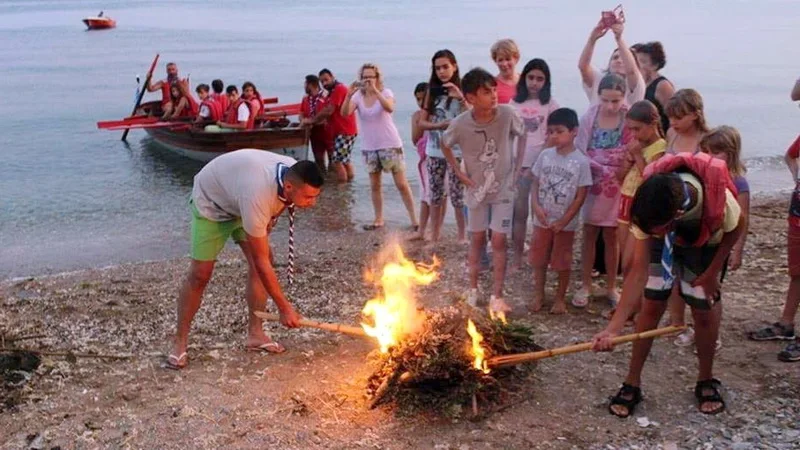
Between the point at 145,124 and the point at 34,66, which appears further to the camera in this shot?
the point at 34,66

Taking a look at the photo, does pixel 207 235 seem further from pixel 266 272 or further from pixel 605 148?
pixel 605 148

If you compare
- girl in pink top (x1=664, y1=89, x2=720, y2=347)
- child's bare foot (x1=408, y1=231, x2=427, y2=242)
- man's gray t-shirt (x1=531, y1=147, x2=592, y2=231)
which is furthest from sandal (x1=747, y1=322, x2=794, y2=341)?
child's bare foot (x1=408, y1=231, x2=427, y2=242)

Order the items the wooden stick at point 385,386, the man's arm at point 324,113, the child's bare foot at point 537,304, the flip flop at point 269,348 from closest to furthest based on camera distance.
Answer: the wooden stick at point 385,386
the flip flop at point 269,348
the child's bare foot at point 537,304
the man's arm at point 324,113

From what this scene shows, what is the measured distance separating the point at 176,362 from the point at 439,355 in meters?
2.13

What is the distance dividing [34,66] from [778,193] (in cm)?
3586

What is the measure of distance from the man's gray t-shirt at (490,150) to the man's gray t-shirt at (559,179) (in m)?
0.25

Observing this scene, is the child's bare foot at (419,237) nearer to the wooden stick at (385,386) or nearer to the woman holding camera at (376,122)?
the woman holding camera at (376,122)

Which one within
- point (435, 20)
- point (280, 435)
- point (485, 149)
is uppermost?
point (435, 20)

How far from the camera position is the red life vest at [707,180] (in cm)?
429

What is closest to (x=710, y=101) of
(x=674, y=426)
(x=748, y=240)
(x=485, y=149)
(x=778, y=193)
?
(x=778, y=193)

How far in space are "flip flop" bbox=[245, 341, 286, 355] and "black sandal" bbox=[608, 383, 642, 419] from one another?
98.7 inches

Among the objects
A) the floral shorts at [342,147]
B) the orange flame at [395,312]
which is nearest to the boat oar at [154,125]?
the floral shorts at [342,147]

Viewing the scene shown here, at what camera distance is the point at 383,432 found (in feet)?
15.7

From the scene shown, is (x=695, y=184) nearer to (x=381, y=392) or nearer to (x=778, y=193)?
(x=381, y=392)
